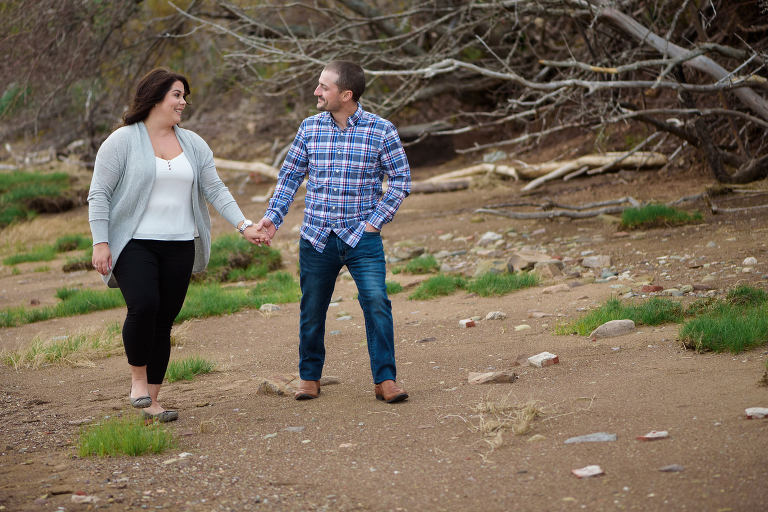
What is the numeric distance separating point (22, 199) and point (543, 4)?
11.8 metres

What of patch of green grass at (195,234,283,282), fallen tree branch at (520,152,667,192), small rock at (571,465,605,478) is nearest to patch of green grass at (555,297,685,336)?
small rock at (571,465,605,478)

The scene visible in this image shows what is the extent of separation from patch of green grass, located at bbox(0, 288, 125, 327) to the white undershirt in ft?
15.7

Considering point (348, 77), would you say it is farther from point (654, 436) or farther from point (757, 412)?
point (757, 412)

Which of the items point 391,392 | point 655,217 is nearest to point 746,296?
point 391,392

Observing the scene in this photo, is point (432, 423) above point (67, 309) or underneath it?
underneath

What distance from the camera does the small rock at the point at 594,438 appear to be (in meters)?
3.99

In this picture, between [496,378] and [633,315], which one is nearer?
[496,378]

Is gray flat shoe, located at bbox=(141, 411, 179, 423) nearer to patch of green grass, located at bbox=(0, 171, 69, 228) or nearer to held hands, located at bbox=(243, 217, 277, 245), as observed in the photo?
Answer: held hands, located at bbox=(243, 217, 277, 245)

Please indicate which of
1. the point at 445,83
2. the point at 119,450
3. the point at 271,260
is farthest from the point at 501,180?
the point at 119,450

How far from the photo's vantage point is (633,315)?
250 inches

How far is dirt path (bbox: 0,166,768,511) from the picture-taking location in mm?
3576

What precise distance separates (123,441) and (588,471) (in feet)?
7.61

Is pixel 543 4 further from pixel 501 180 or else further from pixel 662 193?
pixel 501 180

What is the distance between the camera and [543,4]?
1119cm
